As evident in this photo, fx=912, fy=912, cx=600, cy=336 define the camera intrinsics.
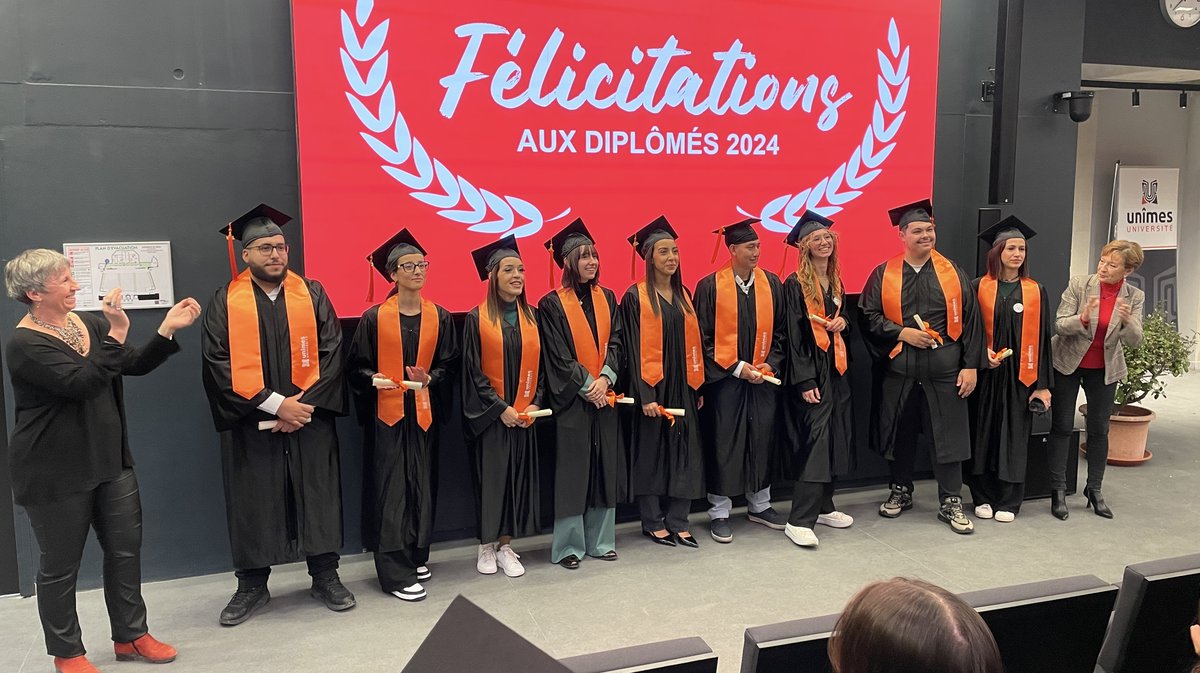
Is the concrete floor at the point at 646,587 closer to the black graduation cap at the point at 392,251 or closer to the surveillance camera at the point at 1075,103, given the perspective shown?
the black graduation cap at the point at 392,251

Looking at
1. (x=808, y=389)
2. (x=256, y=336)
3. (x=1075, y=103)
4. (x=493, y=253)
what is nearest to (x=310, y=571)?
(x=256, y=336)

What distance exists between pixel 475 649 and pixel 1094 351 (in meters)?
4.62

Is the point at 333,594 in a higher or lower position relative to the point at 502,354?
lower

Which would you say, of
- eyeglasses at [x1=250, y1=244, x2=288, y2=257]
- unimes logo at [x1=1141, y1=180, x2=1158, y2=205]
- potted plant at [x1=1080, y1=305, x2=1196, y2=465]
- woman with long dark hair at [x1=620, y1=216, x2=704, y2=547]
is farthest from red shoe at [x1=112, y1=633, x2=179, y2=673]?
unimes logo at [x1=1141, y1=180, x2=1158, y2=205]

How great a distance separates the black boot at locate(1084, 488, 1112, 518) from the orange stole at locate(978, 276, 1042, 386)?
0.79m

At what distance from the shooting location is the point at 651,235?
4457 mm

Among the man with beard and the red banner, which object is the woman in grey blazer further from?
the man with beard

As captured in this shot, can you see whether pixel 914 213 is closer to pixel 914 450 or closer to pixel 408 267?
pixel 914 450

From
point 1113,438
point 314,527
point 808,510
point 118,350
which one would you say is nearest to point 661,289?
point 808,510

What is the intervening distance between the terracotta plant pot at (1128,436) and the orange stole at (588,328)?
3.58 metres

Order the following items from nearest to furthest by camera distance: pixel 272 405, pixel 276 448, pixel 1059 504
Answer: pixel 272 405
pixel 276 448
pixel 1059 504

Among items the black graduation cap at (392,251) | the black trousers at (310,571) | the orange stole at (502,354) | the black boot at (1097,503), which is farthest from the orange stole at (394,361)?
the black boot at (1097,503)

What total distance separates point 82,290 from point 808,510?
358 cm

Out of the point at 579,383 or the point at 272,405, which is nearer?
the point at 272,405
